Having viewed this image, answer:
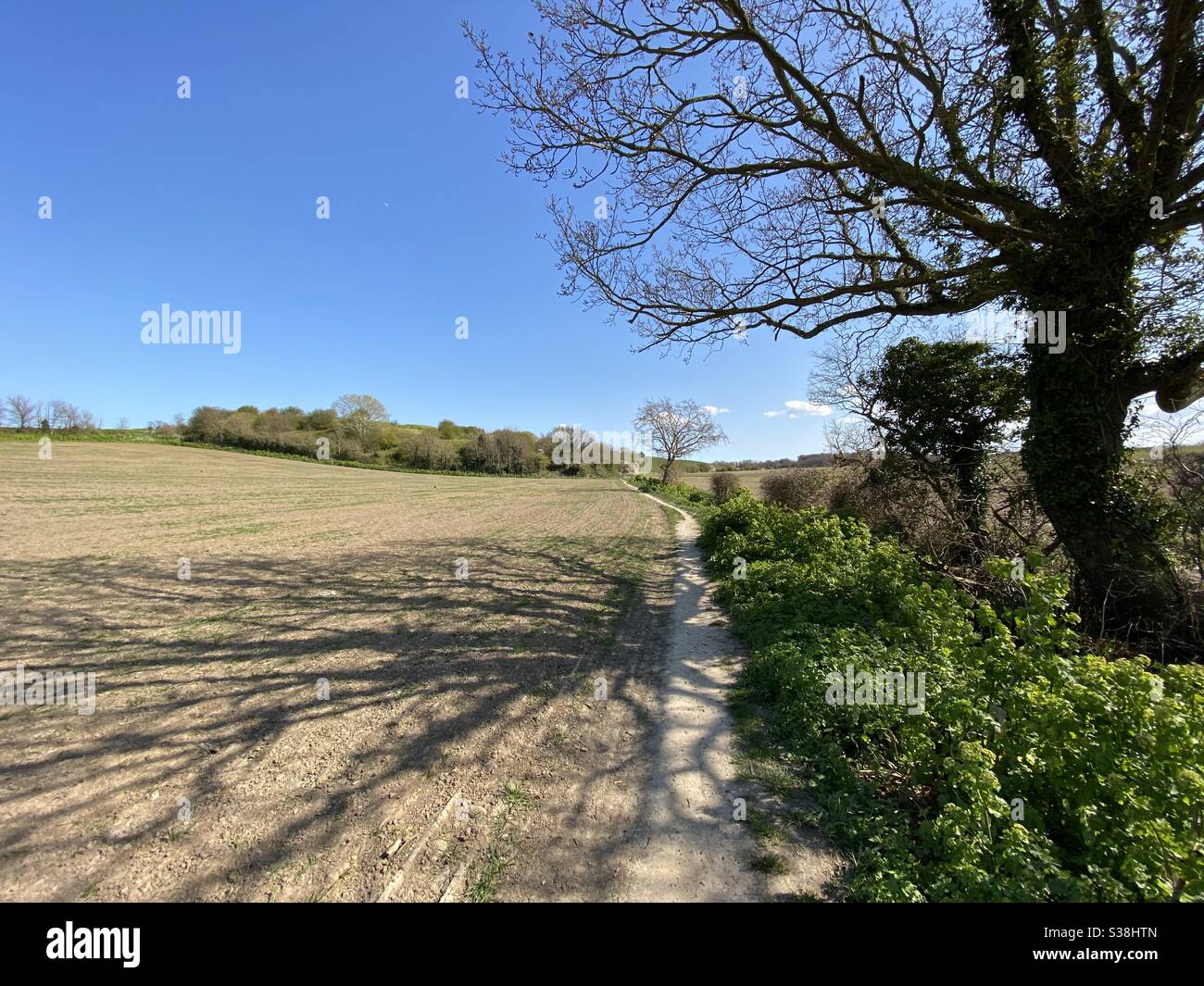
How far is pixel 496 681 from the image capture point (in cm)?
534

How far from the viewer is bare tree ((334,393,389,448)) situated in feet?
256

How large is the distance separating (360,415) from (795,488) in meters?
83.8

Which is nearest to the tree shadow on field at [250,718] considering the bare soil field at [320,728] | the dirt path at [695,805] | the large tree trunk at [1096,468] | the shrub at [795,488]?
the bare soil field at [320,728]

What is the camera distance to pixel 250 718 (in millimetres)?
4289

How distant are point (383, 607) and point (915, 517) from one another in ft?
38.3

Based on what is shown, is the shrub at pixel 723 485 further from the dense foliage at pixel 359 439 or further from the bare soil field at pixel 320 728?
the dense foliage at pixel 359 439

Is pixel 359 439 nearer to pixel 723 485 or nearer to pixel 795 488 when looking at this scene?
pixel 723 485

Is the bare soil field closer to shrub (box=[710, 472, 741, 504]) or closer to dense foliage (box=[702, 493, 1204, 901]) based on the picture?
dense foliage (box=[702, 493, 1204, 901])

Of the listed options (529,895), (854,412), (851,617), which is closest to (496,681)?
(529,895)

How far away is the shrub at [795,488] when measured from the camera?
18.8m

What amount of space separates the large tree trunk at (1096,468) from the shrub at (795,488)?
1068cm

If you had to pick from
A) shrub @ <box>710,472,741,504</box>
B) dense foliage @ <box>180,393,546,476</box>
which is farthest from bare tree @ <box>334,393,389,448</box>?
shrub @ <box>710,472,741,504</box>
